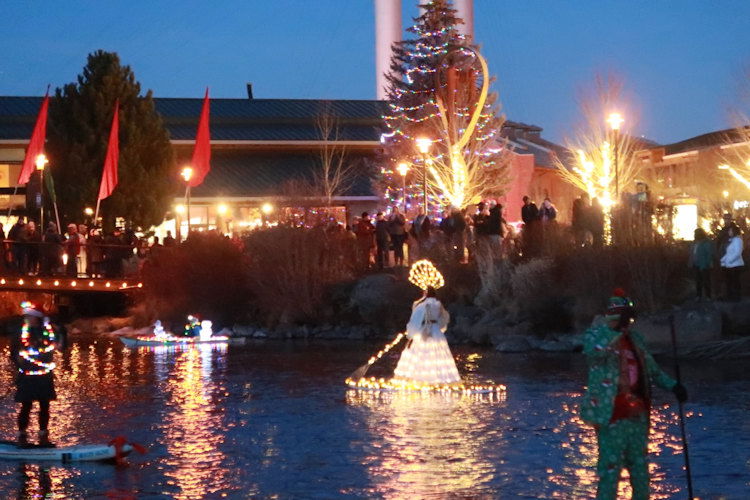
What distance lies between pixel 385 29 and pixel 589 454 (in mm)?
65904

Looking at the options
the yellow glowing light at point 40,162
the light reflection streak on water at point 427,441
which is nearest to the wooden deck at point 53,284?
the yellow glowing light at point 40,162

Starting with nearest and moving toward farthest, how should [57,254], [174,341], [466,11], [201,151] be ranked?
[174,341] → [57,254] → [201,151] → [466,11]

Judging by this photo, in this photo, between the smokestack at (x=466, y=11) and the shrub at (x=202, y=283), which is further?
the smokestack at (x=466, y=11)

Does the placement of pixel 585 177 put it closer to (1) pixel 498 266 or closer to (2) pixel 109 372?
(1) pixel 498 266

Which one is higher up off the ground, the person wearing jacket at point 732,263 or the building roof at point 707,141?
the building roof at point 707,141

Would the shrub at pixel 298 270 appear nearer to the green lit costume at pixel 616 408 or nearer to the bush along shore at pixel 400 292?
the bush along shore at pixel 400 292

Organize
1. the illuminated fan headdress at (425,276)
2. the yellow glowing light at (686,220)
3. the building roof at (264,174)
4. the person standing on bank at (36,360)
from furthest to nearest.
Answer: the building roof at (264,174) → the yellow glowing light at (686,220) → the illuminated fan headdress at (425,276) → the person standing on bank at (36,360)

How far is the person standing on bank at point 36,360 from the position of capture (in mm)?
16562

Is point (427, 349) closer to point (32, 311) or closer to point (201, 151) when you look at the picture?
point (32, 311)

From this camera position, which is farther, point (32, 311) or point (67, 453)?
point (32, 311)

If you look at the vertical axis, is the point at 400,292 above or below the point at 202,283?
below

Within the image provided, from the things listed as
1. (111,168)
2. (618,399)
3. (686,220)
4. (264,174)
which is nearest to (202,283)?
(111,168)

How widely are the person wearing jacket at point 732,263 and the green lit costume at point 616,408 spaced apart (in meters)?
19.9

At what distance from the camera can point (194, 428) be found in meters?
18.6
